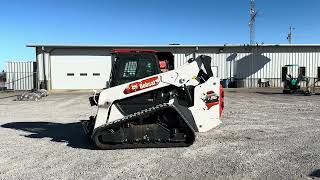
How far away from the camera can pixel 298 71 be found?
38.8 metres

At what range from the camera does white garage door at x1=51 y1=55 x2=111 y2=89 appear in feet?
121

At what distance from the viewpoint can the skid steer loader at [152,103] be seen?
8.94 m

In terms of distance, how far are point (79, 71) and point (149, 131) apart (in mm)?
29390

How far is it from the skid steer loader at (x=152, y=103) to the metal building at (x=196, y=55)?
89.1 feet

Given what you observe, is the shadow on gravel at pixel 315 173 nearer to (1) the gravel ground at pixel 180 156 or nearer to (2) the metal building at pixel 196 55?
(1) the gravel ground at pixel 180 156

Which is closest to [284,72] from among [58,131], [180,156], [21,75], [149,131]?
[21,75]

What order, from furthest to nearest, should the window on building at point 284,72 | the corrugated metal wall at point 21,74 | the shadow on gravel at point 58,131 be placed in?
the window on building at point 284,72 → the corrugated metal wall at point 21,74 → the shadow on gravel at point 58,131

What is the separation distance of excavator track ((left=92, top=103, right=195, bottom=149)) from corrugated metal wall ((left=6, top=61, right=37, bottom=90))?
1199 inches

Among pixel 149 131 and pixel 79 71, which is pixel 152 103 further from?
pixel 79 71

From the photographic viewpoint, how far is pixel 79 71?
1467 inches

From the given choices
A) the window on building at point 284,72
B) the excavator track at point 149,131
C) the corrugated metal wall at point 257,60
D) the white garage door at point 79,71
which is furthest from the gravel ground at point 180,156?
the window on building at point 284,72

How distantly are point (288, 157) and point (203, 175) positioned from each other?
7.42 feet

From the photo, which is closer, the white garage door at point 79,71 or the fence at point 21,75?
the white garage door at point 79,71

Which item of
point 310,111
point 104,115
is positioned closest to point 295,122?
point 310,111
